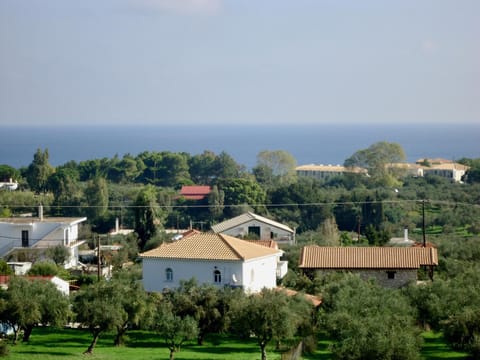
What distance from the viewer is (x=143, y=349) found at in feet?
104

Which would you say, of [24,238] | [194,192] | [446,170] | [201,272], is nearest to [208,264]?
[201,272]

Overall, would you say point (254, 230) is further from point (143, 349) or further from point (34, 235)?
point (143, 349)

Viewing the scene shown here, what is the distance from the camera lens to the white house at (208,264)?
1534 inches

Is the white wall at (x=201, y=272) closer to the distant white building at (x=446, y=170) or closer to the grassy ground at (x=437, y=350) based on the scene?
the grassy ground at (x=437, y=350)

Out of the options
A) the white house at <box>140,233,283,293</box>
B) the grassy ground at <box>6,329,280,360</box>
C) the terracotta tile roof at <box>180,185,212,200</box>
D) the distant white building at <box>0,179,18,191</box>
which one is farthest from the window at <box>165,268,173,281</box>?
the distant white building at <box>0,179,18,191</box>

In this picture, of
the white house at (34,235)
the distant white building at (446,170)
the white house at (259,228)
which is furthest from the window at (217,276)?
the distant white building at (446,170)

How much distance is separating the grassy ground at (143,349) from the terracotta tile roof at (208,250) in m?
5.01

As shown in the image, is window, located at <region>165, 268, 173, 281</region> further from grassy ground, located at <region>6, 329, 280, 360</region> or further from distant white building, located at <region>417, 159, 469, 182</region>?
distant white building, located at <region>417, 159, 469, 182</region>

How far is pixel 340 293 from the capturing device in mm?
33875

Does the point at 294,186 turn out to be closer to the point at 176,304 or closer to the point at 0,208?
the point at 0,208

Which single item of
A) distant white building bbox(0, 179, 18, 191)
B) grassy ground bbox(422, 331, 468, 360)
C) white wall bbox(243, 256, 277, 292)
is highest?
distant white building bbox(0, 179, 18, 191)

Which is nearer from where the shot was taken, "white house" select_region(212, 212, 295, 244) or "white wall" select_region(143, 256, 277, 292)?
"white wall" select_region(143, 256, 277, 292)

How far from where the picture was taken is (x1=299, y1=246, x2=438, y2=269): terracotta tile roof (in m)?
44.0

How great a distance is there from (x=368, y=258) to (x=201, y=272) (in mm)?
9083
